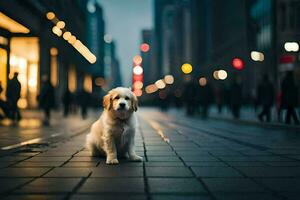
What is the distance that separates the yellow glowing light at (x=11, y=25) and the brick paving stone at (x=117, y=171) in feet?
73.0

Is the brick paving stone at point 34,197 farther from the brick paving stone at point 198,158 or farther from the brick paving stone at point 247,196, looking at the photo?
the brick paving stone at point 198,158

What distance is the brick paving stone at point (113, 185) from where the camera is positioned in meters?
5.29

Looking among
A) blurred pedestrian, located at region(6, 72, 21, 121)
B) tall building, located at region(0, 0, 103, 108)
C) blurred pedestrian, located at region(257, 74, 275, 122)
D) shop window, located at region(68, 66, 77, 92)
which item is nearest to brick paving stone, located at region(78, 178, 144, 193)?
blurred pedestrian, located at region(6, 72, 21, 121)

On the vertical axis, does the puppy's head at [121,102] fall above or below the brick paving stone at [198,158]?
above

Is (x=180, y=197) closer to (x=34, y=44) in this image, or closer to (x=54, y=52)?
(x=34, y=44)

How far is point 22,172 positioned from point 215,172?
93.8 inches

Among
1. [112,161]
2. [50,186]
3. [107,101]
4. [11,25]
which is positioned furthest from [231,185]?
[11,25]

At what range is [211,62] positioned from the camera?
117000mm

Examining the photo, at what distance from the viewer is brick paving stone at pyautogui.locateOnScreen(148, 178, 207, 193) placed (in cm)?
532

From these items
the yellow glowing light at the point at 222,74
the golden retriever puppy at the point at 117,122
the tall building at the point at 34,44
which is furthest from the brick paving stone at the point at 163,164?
the yellow glowing light at the point at 222,74

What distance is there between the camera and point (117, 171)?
671cm

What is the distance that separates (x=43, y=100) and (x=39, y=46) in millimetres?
23068

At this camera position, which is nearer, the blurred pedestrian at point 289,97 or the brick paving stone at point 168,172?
the brick paving stone at point 168,172

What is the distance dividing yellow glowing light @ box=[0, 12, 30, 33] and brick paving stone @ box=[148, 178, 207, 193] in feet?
76.7
